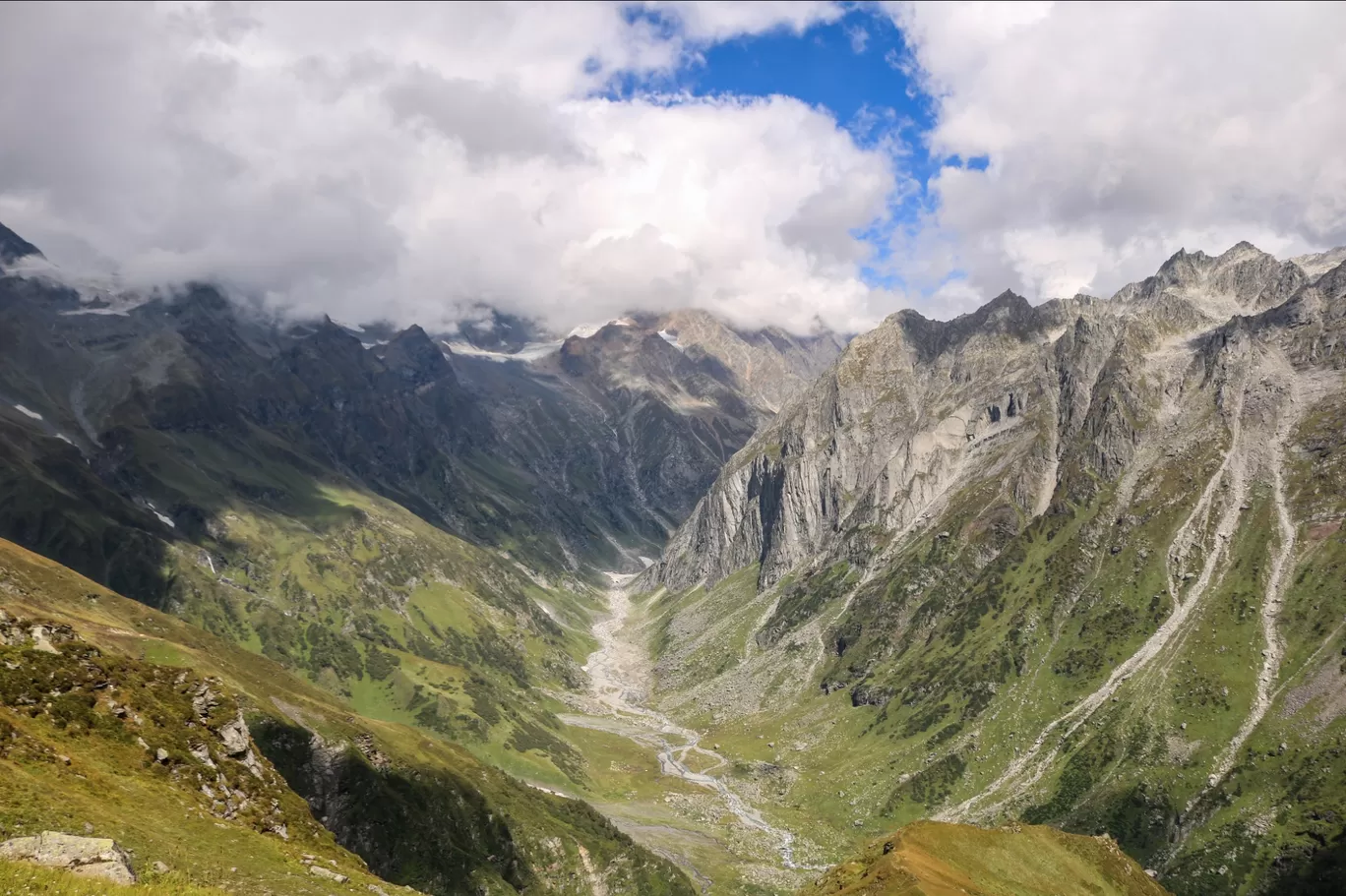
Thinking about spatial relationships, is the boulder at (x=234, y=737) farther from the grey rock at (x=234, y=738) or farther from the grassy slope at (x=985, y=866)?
the grassy slope at (x=985, y=866)

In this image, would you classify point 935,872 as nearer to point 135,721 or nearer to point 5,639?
point 135,721

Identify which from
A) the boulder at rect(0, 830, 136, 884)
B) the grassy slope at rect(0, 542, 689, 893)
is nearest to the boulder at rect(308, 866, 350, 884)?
the grassy slope at rect(0, 542, 689, 893)

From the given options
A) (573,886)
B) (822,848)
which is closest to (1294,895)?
(822,848)

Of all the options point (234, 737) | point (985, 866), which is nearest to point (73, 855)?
point (234, 737)

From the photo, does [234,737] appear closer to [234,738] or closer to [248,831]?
[234,738]

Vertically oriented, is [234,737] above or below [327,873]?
above

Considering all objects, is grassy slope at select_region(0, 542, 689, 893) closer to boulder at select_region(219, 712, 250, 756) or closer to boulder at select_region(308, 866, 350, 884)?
boulder at select_region(308, 866, 350, 884)
